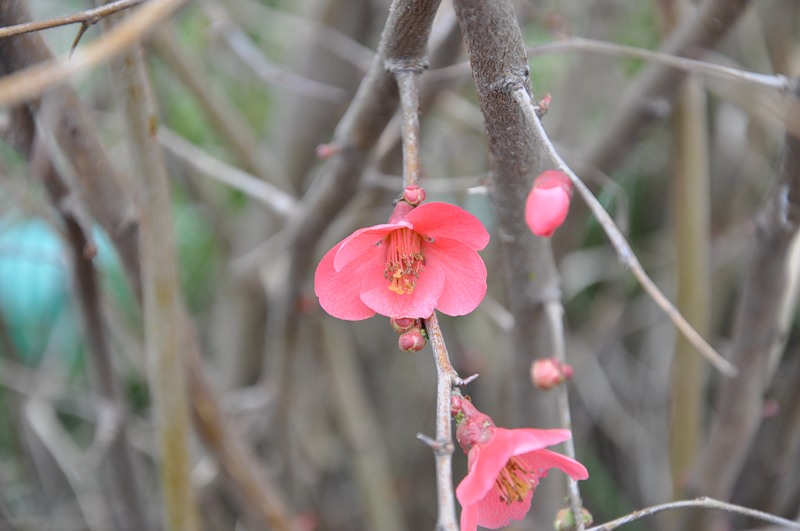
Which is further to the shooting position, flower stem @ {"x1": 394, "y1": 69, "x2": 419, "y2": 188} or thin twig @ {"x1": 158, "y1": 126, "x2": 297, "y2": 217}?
thin twig @ {"x1": 158, "y1": 126, "x2": 297, "y2": 217}

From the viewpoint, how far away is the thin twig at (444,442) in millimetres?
369

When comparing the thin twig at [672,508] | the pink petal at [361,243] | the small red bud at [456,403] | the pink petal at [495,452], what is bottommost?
the thin twig at [672,508]

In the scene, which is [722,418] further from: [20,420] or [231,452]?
[20,420]

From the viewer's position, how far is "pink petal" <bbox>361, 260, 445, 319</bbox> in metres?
0.52

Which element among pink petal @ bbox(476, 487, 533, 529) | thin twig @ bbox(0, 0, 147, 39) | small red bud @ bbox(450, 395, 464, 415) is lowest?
pink petal @ bbox(476, 487, 533, 529)

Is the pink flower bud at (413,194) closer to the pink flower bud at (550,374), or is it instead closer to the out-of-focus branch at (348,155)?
the out-of-focus branch at (348,155)

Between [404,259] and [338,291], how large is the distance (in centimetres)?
7

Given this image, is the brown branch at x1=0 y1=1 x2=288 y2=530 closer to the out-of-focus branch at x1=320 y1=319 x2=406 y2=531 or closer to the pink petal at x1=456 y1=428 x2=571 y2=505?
the out-of-focus branch at x1=320 y1=319 x2=406 y2=531

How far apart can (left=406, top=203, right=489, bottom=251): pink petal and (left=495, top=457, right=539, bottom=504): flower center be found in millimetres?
185

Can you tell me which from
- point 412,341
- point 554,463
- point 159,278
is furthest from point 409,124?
point 159,278

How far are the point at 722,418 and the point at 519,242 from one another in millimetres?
511

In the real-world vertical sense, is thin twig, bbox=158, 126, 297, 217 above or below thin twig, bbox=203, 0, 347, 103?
below

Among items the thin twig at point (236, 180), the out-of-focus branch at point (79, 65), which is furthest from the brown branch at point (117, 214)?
the out-of-focus branch at point (79, 65)

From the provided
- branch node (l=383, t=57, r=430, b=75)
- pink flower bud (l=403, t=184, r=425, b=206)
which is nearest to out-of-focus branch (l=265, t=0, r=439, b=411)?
branch node (l=383, t=57, r=430, b=75)
